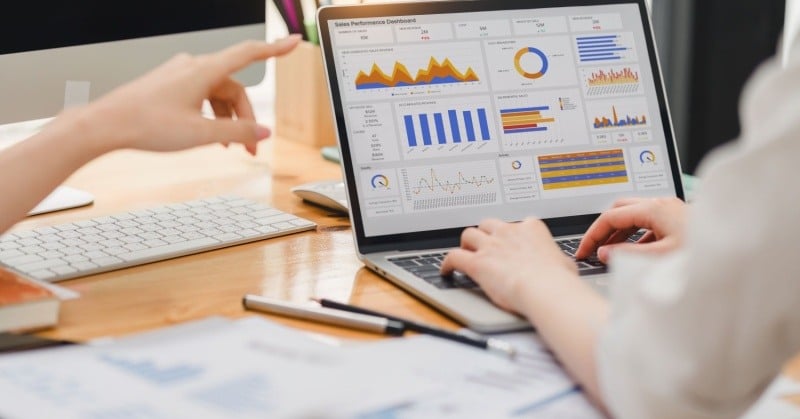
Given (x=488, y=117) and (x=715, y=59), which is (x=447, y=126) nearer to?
(x=488, y=117)

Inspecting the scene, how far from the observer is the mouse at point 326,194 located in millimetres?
1343

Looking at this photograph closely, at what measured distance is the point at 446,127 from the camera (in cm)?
120

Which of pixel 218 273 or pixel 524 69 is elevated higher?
pixel 524 69

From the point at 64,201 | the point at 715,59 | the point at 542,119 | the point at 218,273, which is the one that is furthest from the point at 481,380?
the point at 715,59

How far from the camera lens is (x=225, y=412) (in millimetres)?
659

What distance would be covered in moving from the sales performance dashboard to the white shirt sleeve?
49 centimetres

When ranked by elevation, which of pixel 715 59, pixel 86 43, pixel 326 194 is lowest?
pixel 715 59

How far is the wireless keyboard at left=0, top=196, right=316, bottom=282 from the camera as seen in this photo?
3.66ft

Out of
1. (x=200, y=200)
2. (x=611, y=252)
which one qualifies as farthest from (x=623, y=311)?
(x=200, y=200)

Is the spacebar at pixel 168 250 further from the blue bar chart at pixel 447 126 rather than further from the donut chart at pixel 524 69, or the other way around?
the donut chart at pixel 524 69

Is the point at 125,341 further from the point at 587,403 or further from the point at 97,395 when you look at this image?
the point at 587,403

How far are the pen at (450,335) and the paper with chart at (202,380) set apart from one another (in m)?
0.09

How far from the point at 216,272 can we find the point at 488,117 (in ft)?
1.15

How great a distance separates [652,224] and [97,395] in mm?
632
